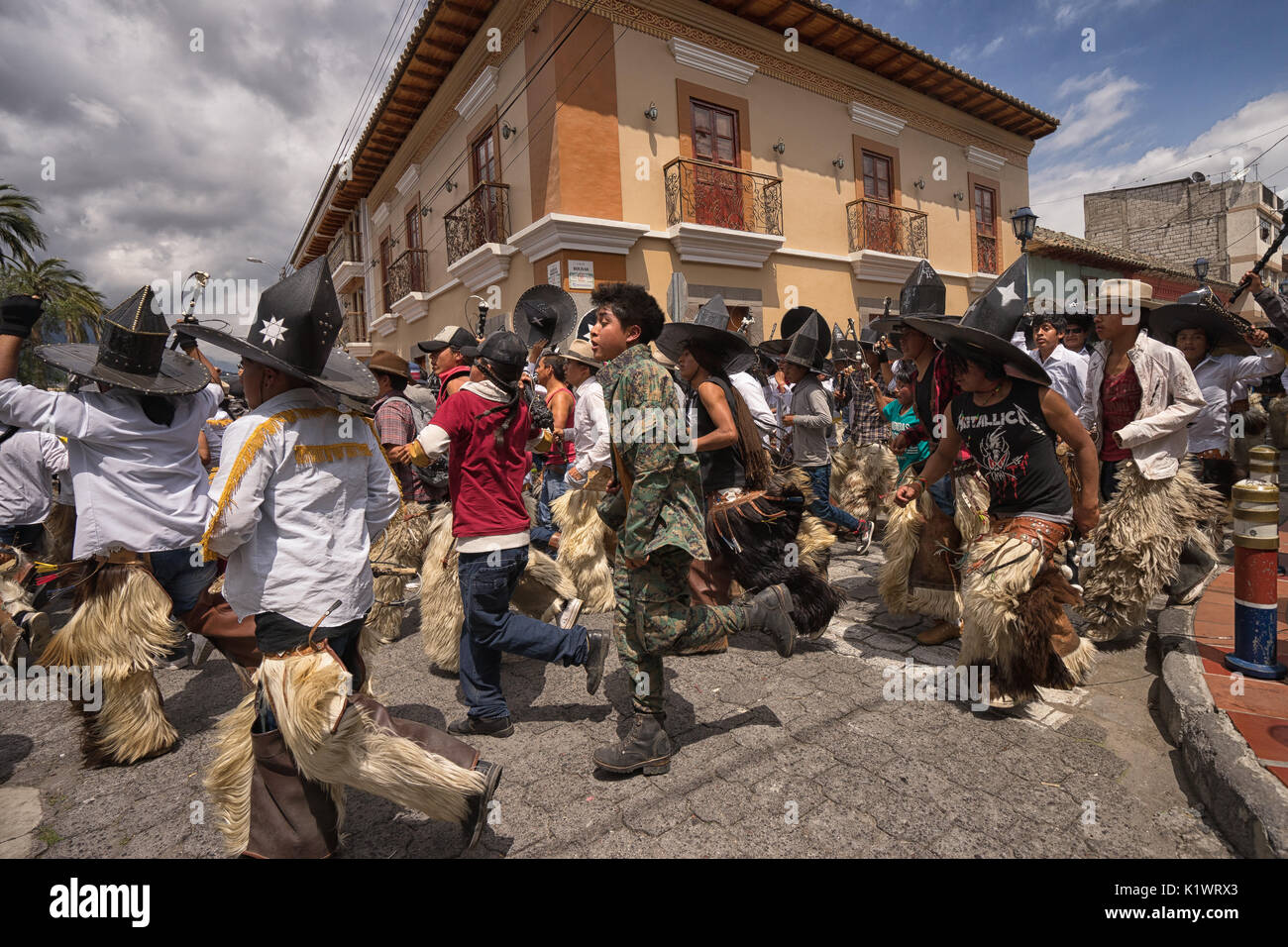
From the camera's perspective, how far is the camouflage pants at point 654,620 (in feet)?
9.12

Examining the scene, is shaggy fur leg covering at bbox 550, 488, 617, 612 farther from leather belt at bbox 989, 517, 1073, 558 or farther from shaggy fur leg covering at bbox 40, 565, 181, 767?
leather belt at bbox 989, 517, 1073, 558

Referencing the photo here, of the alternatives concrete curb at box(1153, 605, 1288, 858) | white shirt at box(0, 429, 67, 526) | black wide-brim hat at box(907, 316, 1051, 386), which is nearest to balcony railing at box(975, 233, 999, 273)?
black wide-brim hat at box(907, 316, 1051, 386)

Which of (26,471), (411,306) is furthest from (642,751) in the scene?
(411,306)

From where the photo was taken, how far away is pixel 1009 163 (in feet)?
61.4

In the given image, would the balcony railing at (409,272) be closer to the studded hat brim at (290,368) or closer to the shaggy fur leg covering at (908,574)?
the shaggy fur leg covering at (908,574)

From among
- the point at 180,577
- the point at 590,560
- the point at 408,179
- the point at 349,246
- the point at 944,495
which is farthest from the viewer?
the point at 349,246

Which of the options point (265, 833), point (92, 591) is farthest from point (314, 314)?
point (92, 591)

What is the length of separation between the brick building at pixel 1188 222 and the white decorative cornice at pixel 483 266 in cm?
3061

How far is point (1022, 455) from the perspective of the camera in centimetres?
327

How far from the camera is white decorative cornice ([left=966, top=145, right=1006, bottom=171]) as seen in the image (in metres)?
17.3

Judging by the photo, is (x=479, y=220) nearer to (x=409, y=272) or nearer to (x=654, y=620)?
(x=409, y=272)

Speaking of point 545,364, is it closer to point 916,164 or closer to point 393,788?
point 393,788

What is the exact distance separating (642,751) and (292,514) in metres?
1.69

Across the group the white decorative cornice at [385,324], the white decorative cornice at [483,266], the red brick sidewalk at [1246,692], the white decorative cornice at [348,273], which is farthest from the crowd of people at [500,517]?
the white decorative cornice at [348,273]
